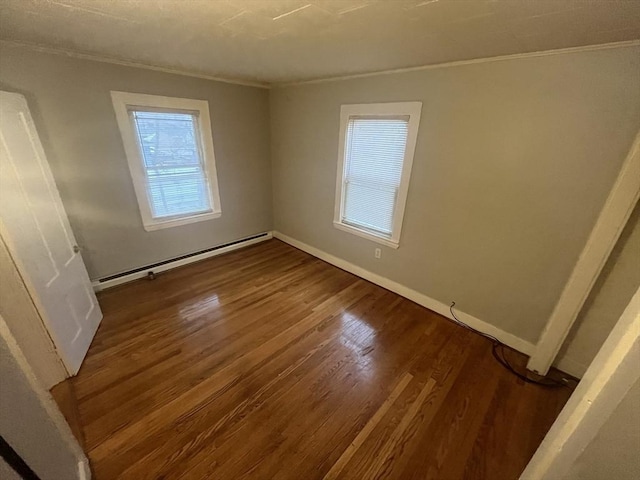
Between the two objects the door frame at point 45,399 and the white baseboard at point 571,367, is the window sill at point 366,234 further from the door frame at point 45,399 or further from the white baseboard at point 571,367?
the door frame at point 45,399

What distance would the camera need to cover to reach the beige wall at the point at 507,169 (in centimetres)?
155

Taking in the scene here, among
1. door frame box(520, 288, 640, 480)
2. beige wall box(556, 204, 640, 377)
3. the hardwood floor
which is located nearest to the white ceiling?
beige wall box(556, 204, 640, 377)

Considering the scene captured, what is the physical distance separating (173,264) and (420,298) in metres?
3.02

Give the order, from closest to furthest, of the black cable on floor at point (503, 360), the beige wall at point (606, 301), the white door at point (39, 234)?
the white door at point (39, 234), the beige wall at point (606, 301), the black cable on floor at point (503, 360)

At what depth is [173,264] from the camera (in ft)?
10.6

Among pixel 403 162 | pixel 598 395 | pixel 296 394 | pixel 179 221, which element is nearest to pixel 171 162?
pixel 179 221

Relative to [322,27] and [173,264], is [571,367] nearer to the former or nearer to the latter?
[322,27]

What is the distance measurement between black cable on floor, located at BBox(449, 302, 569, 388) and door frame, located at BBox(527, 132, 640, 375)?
81 millimetres

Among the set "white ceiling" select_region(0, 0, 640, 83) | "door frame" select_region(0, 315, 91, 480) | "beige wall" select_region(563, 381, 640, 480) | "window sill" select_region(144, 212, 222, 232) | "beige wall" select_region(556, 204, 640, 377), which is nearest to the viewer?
"beige wall" select_region(563, 381, 640, 480)

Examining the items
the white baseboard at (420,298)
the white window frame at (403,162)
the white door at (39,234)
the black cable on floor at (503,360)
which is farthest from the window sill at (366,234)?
the white door at (39,234)

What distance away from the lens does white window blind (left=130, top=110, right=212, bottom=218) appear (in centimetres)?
271

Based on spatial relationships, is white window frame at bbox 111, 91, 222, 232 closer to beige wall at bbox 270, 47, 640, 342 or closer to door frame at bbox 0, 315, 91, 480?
beige wall at bbox 270, 47, 640, 342

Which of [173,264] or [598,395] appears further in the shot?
[173,264]

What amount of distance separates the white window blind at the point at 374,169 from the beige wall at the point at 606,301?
160 cm
